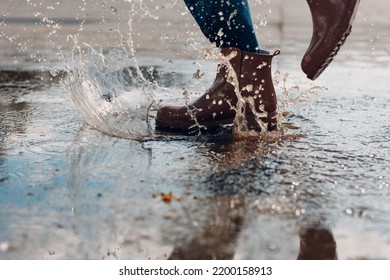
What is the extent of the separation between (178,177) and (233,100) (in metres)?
0.80

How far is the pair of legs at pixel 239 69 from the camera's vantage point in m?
2.68

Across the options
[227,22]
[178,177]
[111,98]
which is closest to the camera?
[178,177]

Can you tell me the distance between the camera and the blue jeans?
2.75m

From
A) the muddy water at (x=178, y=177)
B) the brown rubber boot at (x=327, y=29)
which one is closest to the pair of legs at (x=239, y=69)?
the brown rubber boot at (x=327, y=29)

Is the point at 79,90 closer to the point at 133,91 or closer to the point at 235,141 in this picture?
the point at 133,91

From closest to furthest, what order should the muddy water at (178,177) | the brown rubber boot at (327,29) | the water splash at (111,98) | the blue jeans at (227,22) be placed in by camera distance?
the muddy water at (178,177) → the brown rubber boot at (327,29) → the blue jeans at (227,22) → the water splash at (111,98)

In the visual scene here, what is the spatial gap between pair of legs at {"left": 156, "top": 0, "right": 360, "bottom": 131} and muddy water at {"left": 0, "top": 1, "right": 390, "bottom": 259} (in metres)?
0.12

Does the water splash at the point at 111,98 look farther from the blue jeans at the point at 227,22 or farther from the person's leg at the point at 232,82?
the blue jeans at the point at 227,22

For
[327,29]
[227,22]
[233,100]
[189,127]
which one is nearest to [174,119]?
[189,127]

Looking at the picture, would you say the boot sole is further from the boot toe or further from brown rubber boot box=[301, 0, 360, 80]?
brown rubber boot box=[301, 0, 360, 80]

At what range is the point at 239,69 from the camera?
9.18 ft

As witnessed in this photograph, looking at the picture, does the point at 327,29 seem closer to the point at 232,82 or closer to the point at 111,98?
the point at 232,82
